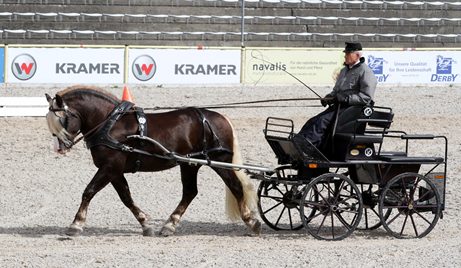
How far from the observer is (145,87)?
2342cm

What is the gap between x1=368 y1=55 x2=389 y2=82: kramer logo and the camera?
993 inches

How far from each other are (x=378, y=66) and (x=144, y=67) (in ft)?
19.3

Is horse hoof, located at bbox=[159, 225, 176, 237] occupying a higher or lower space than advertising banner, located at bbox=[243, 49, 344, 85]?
lower

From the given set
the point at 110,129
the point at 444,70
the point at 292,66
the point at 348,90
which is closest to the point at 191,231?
the point at 110,129

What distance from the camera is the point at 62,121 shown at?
10289 mm

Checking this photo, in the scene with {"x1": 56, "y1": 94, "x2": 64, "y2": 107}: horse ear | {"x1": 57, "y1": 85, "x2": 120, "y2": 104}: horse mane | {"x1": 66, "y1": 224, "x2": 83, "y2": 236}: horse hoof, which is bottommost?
{"x1": 66, "y1": 224, "x2": 83, "y2": 236}: horse hoof

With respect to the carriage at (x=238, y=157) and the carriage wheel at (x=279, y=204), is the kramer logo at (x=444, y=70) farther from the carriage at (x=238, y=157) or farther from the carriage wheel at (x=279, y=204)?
the carriage at (x=238, y=157)

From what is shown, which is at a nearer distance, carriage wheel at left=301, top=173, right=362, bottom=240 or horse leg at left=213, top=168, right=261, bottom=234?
carriage wheel at left=301, top=173, right=362, bottom=240

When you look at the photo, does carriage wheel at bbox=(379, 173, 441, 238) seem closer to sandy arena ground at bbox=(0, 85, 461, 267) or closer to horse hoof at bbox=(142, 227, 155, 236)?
sandy arena ground at bbox=(0, 85, 461, 267)

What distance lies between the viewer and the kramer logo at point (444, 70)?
25734mm

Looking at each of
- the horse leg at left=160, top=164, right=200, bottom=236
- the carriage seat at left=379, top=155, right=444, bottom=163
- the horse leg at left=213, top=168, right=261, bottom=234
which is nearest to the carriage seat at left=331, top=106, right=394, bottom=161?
the carriage seat at left=379, top=155, right=444, bottom=163

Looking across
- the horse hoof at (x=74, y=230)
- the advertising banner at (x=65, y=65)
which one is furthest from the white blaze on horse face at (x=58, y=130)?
the advertising banner at (x=65, y=65)

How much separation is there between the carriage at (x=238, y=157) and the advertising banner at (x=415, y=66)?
1467 centimetres

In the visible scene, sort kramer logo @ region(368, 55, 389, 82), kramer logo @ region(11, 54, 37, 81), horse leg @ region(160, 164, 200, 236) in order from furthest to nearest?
kramer logo @ region(368, 55, 389, 82)
kramer logo @ region(11, 54, 37, 81)
horse leg @ region(160, 164, 200, 236)
